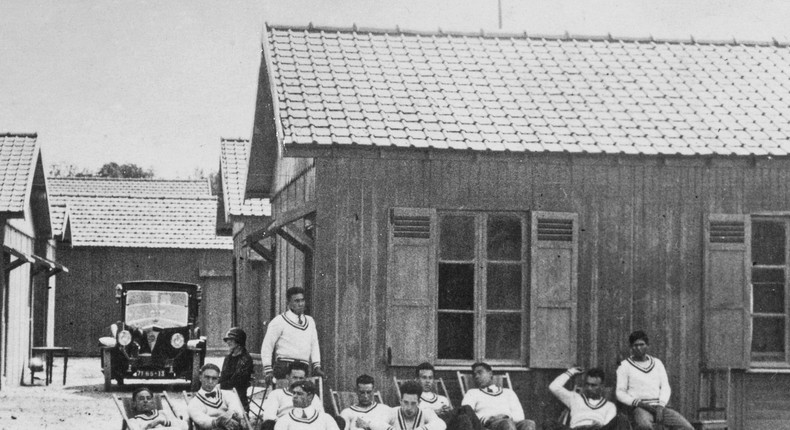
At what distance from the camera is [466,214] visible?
480 inches

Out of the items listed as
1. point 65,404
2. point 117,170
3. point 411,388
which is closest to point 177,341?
point 65,404

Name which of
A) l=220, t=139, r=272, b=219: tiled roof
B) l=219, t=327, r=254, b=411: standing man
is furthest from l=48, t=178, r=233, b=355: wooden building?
l=219, t=327, r=254, b=411: standing man

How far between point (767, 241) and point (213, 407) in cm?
625

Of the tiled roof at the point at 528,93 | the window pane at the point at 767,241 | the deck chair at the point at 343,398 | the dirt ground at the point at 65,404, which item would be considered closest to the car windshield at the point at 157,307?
the dirt ground at the point at 65,404

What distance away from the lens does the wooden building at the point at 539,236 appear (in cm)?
1195

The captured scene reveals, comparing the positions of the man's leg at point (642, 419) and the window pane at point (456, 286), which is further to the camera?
the window pane at point (456, 286)

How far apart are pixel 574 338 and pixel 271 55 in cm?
483

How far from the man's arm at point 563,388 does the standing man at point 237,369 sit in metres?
3.40

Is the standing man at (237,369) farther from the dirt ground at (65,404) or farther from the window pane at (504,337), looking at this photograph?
the window pane at (504,337)

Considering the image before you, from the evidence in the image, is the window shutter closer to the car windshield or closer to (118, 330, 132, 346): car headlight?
(118, 330, 132, 346): car headlight

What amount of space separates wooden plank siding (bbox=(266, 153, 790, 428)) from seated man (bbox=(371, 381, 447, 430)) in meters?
1.16

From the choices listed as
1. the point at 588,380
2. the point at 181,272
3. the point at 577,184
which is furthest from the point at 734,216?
the point at 181,272

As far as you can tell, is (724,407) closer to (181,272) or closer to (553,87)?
(553,87)

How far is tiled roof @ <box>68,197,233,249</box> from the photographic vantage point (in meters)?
30.0
